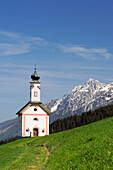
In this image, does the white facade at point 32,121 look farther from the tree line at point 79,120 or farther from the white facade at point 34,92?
the tree line at point 79,120

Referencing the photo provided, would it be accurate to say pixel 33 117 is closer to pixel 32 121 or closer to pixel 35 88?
pixel 32 121

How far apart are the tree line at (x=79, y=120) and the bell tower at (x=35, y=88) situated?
42.3 meters

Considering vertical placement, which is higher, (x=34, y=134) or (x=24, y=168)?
(x=34, y=134)

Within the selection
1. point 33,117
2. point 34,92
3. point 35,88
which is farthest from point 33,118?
point 35,88

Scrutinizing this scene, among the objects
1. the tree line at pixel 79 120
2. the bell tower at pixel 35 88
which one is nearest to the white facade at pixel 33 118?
the bell tower at pixel 35 88

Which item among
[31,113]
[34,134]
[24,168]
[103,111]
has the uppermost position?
[103,111]

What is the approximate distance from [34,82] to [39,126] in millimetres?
12380

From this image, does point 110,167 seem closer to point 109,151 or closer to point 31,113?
point 109,151

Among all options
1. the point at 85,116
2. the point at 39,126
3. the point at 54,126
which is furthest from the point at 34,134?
the point at 85,116

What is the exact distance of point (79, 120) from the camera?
4818 inches

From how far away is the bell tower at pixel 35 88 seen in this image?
250 feet

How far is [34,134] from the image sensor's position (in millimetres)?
74812

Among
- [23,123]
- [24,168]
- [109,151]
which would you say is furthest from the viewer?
[23,123]

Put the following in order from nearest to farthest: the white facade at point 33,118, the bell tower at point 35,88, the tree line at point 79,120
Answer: the white facade at point 33,118, the bell tower at point 35,88, the tree line at point 79,120
